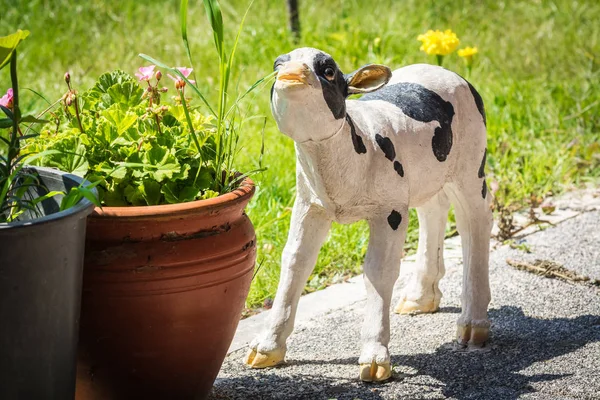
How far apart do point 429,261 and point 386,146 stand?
80 centimetres

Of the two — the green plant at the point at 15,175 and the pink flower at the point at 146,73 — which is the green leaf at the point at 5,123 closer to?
the green plant at the point at 15,175

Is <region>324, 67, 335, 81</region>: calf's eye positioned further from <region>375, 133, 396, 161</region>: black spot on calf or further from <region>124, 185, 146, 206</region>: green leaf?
<region>124, 185, 146, 206</region>: green leaf

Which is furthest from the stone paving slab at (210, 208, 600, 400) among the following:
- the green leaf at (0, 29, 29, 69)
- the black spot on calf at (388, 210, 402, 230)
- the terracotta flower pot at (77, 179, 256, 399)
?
the green leaf at (0, 29, 29, 69)

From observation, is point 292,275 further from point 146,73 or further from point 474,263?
point 146,73

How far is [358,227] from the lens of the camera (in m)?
4.73

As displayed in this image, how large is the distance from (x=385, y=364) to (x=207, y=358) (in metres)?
0.66

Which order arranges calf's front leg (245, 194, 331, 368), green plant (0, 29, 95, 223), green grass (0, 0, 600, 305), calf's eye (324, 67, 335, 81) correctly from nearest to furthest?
green plant (0, 29, 95, 223)
calf's eye (324, 67, 335, 81)
calf's front leg (245, 194, 331, 368)
green grass (0, 0, 600, 305)

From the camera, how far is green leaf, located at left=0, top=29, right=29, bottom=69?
229 centimetres

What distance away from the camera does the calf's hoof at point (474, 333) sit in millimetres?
3479

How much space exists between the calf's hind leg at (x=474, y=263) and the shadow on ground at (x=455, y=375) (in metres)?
0.09

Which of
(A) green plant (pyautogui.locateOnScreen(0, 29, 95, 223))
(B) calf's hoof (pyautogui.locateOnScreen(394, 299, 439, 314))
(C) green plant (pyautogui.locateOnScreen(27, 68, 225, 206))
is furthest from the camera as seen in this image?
(B) calf's hoof (pyautogui.locateOnScreen(394, 299, 439, 314))

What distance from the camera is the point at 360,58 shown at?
6.80 metres

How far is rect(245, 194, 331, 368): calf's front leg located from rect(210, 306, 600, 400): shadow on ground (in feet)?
0.30

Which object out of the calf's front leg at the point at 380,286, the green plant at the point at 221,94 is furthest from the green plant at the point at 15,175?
the calf's front leg at the point at 380,286
